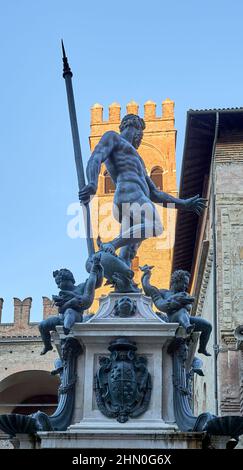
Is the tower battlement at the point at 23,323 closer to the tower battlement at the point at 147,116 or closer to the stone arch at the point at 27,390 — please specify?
the stone arch at the point at 27,390

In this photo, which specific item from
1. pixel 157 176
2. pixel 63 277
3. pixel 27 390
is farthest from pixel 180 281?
pixel 157 176

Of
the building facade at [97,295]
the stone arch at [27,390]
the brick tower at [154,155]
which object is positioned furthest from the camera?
the brick tower at [154,155]

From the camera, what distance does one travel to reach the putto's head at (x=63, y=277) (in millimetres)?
6461

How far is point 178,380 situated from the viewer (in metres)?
6.12

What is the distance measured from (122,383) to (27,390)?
28.3 m

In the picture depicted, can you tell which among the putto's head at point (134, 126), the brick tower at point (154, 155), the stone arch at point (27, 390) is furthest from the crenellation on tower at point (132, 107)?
the putto's head at point (134, 126)

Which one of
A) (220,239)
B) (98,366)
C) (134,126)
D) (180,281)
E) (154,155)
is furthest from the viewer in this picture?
(154,155)

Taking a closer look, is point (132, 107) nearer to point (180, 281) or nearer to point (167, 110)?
point (167, 110)

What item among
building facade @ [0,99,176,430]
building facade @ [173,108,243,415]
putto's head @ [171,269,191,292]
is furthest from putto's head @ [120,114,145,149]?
building facade @ [0,99,176,430]

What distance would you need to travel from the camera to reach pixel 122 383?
5957mm

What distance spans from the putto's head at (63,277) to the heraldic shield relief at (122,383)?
0.64 m

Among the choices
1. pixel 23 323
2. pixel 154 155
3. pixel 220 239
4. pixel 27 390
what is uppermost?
pixel 154 155
